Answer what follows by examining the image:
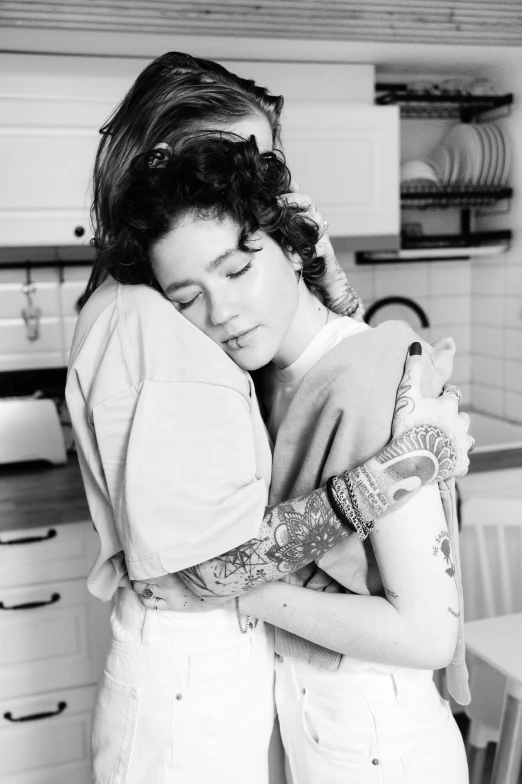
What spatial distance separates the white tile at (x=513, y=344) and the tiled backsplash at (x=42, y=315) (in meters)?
1.56

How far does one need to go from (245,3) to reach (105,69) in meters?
0.45

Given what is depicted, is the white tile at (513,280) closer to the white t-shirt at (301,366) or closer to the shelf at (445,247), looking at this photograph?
the shelf at (445,247)

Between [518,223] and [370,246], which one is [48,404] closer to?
[370,246]

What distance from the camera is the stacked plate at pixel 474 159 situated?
2773mm

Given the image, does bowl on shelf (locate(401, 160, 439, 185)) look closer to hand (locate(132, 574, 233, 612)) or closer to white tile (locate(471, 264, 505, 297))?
white tile (locate(471, 264, 505, 297))

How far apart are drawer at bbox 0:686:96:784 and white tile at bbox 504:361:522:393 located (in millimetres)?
1811

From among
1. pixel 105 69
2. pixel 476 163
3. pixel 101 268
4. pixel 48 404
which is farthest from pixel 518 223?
pixel 101 268

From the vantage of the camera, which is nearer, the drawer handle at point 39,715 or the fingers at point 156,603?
the fingers at point 156,603

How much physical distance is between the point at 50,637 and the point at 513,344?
6.26 ft

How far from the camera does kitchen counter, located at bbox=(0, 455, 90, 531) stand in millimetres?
1986

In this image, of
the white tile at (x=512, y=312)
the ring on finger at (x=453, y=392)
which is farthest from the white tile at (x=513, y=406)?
the ring on finger at (x=453, y=392)

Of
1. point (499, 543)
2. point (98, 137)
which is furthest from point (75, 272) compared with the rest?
point (499, 543)

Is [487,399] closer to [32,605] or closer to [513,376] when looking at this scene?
[513,376]

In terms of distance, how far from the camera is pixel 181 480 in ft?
2.85
